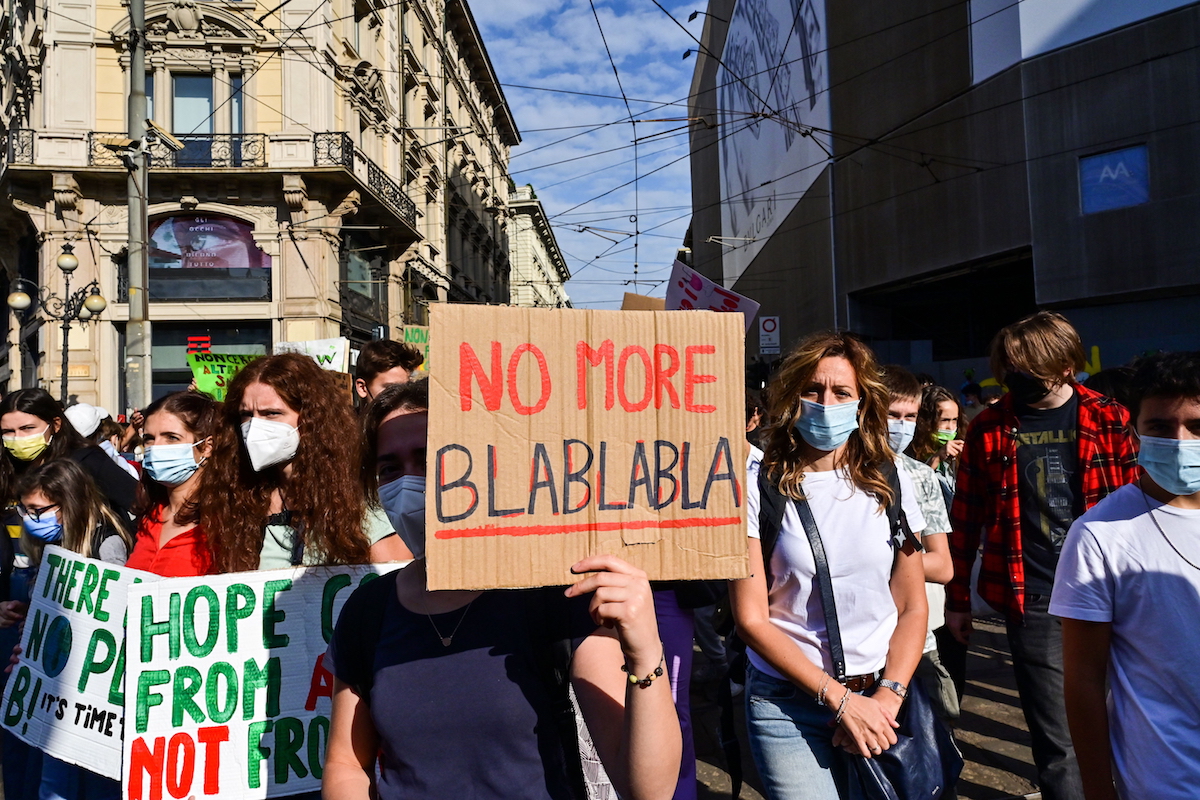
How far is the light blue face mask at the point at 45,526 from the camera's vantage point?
3059 mm

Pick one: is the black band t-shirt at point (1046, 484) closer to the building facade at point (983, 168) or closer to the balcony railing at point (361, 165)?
the building facade at point (983, 168)

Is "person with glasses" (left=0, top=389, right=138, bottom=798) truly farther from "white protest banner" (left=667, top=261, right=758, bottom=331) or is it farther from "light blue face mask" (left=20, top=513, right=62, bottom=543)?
"white protest banner" (left=667, top=261, right=758, bottom=331)

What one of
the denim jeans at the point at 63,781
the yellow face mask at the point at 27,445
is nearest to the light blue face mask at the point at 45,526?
the denim jeans at the point at 63,781

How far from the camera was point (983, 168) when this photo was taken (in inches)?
677

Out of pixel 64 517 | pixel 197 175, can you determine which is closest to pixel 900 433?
pixel 64 517

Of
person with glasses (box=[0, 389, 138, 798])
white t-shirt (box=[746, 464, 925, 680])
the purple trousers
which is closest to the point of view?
white t-shirt (box=[746, 464, 925, 680])

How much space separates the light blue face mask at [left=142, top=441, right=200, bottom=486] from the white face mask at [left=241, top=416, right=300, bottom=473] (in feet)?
0.96

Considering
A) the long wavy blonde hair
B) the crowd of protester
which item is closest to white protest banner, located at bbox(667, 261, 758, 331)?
the crowd of protester

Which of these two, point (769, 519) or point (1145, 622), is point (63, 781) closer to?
point (769, 519)

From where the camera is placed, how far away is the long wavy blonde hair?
240 cm

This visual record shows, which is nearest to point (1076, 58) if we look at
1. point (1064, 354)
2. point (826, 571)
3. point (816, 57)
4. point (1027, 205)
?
point (1027, 205)

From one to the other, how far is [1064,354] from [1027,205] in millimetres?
15542

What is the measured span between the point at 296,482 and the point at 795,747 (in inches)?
65.0

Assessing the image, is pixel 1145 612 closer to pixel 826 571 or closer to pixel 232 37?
pixel 826 571
